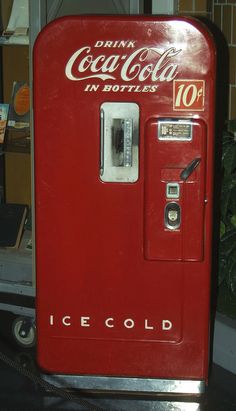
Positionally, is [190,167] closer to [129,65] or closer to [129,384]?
[129,65]

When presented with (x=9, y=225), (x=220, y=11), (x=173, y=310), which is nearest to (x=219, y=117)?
(x=220, y=11)

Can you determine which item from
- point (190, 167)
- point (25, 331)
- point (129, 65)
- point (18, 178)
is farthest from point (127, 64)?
point (18, 178)

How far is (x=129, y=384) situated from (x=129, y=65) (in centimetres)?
160

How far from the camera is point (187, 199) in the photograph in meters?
3.89

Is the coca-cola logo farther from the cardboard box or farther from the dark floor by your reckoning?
the cardboard box

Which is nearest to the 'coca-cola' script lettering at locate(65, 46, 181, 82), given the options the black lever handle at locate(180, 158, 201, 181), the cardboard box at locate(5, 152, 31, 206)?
the black lever handle at locate(180, 158, 201, 181)

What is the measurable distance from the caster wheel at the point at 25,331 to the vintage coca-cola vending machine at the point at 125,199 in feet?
2.02

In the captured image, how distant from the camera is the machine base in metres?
4.14

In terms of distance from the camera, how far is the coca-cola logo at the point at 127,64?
3.79 meters

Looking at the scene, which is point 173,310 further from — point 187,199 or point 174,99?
point 174,99

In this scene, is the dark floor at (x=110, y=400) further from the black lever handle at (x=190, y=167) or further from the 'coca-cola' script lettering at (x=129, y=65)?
the 'coca-cola' script lettering at (x=129, y=65)

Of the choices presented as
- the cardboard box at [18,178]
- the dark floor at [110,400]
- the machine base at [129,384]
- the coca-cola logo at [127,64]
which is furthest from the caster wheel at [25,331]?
the coca-cola logo at [127,64]

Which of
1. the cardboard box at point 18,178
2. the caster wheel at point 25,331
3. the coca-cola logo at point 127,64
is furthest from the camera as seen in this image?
the cardboard box at point 18,178

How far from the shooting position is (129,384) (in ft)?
13.7
